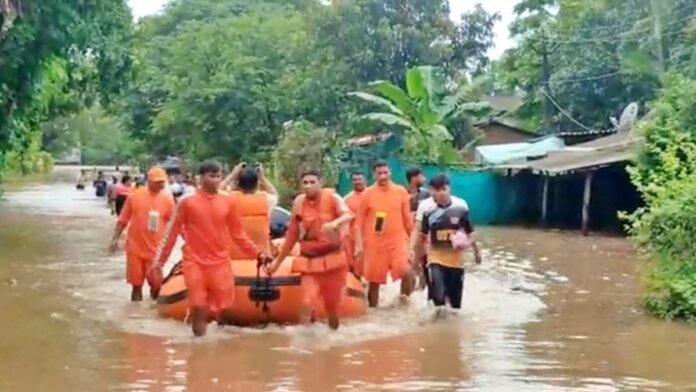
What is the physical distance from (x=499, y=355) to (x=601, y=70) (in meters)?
29.2

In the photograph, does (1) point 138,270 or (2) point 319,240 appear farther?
(1) point 138,270

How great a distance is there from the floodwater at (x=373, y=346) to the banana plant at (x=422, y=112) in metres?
15.2

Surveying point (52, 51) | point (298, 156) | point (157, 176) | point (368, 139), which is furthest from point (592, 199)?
point (157, 176)

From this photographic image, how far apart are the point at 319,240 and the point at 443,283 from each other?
190 cm

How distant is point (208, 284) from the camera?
10.2 m

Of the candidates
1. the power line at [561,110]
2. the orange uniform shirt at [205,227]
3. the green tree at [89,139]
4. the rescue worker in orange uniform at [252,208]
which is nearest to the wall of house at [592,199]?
the power line at [561,110]

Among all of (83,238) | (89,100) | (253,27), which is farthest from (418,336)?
(253,27)

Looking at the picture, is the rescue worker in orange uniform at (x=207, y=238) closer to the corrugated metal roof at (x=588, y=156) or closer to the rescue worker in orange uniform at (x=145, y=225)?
the rescue worker in orange uniform at (x=145, y=225)

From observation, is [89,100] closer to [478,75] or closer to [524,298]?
[478,75]

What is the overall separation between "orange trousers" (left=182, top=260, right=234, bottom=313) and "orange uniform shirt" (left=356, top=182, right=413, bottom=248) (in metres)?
2.65

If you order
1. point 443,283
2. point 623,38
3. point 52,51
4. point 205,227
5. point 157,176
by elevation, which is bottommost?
point 443,283

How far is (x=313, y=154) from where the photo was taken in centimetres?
3369

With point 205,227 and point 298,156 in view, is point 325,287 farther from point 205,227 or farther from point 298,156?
point 298,156

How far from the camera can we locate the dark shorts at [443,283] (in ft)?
38.6
